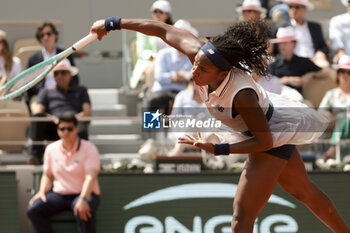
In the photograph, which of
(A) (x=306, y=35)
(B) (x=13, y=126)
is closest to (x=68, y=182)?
(B) (x=13, y=126)

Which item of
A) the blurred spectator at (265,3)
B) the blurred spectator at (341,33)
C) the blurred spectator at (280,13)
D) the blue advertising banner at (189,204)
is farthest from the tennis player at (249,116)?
the blurred spectator at (265,3)

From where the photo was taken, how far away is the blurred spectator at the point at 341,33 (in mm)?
9211

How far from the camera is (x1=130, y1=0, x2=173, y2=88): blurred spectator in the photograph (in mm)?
8703

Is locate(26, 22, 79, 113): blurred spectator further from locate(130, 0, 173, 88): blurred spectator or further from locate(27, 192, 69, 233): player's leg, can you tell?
locate(27, 192, 69, 233): player's leg

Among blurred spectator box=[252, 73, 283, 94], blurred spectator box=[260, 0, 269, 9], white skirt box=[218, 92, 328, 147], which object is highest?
blurred spectator box=[260, 0, 269, 9]

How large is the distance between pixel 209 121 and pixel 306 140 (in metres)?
0.75

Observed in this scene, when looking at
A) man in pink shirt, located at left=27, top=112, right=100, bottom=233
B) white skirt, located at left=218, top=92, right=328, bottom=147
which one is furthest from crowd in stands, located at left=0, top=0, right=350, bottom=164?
white skirt, located at left=218, top=92, right=328, bottom=147

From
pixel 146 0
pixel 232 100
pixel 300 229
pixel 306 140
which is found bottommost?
pixel 300 229

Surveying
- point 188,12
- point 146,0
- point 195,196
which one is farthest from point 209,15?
point 195,196

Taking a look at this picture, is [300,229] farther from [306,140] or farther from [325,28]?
[325,28]

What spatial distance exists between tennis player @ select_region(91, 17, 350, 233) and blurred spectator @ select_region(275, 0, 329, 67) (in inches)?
160

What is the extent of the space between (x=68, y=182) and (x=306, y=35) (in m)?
3.72

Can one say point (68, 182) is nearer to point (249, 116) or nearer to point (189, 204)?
point (189, 204)

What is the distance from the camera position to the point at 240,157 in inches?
321
